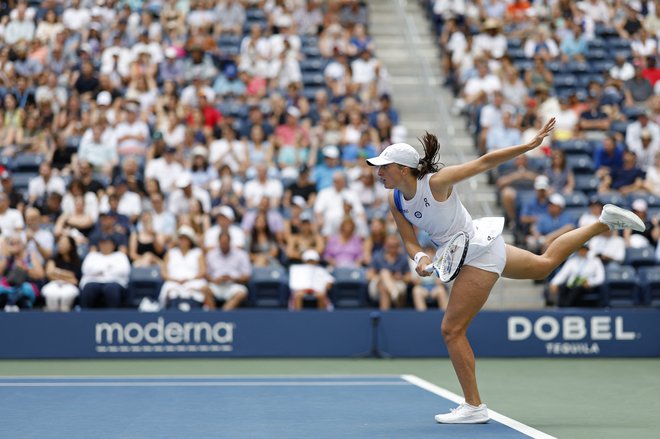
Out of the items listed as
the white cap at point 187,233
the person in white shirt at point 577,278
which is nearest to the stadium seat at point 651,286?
the person in white shirt at point 577,278

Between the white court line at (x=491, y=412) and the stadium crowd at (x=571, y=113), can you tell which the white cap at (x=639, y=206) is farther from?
the white court line at (x=491, y=412)

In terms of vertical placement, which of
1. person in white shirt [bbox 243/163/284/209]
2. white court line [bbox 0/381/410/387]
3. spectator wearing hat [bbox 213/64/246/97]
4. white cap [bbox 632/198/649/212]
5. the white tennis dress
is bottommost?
white court line [bbox 0/381/410/387]

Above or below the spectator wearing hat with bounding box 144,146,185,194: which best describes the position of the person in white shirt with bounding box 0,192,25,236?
below

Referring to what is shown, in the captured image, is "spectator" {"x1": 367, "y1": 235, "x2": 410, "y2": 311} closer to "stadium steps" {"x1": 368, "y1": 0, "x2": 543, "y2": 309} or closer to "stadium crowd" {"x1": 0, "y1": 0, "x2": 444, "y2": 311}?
"stadium crowd" {"x1": 0, "y1": 0, "x2": 444, "y2": 311}

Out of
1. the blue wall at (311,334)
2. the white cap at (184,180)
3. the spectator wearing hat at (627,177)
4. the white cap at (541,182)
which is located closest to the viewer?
the blue wall at (311,334)

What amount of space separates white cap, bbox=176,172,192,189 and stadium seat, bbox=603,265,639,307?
5.84 metres

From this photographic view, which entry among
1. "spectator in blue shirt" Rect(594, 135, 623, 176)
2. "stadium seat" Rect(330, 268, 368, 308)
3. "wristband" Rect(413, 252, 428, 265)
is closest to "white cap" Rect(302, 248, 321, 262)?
"stadium seat" Rect(330, 268, 368, 308)

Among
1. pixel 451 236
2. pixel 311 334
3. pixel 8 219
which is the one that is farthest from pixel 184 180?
pixel 451 236

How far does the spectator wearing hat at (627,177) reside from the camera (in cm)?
1631

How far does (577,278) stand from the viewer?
13922mm

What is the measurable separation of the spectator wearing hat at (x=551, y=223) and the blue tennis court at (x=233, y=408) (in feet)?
15.2

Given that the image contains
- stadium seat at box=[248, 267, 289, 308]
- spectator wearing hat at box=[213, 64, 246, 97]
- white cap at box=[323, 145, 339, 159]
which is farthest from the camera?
spectator wearing hat at box=[213, 64, 246, 97]

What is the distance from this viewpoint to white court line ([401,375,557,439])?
6.86 metres

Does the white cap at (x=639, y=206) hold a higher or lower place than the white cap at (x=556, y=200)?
lower
